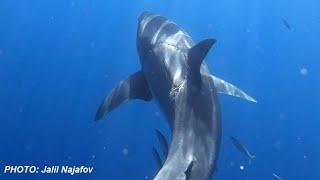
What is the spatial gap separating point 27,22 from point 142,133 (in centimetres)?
824

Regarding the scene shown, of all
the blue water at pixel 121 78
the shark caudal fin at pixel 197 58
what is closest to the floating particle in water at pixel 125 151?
the blue water at pixel 121 78

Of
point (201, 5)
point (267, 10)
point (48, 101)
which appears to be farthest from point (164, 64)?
point (267, 10)

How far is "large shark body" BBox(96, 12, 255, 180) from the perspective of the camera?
14.1 feet

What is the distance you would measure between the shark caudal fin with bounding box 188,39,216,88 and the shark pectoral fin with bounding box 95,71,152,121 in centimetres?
188

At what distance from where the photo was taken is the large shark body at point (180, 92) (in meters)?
4.29

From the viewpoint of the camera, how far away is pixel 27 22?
83.4ft

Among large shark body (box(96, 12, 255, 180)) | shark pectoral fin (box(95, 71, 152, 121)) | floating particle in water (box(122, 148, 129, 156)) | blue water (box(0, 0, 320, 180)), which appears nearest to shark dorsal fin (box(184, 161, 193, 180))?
large shark body (box(96, 12, 255, 180))

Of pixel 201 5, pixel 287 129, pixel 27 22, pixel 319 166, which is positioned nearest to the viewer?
pixel 27 22

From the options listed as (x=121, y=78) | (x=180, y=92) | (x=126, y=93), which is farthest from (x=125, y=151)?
(x=180, y=92)

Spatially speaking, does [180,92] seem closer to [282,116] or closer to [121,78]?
[121,78]

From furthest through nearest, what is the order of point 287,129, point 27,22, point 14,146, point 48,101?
point 287,129, point 27,22, point 48,101, point 14,146

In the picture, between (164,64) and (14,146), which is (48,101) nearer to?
(14,146)

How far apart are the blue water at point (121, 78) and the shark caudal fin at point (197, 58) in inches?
481

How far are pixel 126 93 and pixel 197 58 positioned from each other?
2.06 metres
